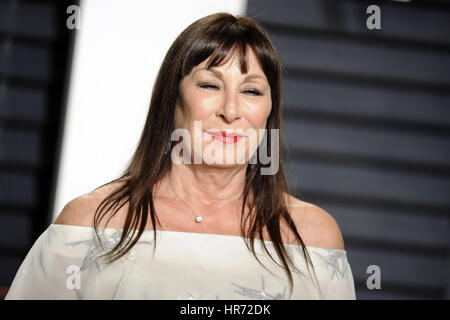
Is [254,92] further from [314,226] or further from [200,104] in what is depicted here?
[314,226]

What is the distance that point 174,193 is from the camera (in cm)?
154

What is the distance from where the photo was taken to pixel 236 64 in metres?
1.43

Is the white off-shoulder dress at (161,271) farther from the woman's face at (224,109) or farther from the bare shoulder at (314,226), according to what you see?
the woman's face at (224,109)

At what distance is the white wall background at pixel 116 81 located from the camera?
181 centimetres

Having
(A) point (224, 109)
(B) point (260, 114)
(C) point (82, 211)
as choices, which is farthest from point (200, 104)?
(C) point (82, 211)

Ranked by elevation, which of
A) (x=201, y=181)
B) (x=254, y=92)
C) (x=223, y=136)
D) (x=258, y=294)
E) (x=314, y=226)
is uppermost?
(x=254, y=92)

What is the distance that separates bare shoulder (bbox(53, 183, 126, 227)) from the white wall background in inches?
13.6

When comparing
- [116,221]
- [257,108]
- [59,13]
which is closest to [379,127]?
[257,108]

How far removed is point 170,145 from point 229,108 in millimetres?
226

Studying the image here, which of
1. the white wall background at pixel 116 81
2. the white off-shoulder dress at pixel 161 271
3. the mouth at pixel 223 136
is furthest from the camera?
the white wall background at pixel 116 81

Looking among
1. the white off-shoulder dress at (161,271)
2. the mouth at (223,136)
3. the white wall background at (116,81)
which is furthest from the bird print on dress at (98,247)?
the white wall background at (116,81)

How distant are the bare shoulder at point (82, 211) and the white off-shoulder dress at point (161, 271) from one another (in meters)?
0.02

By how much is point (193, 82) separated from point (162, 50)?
0.42 meters

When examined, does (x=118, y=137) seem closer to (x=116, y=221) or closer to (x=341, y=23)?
(x=116, y=221)
